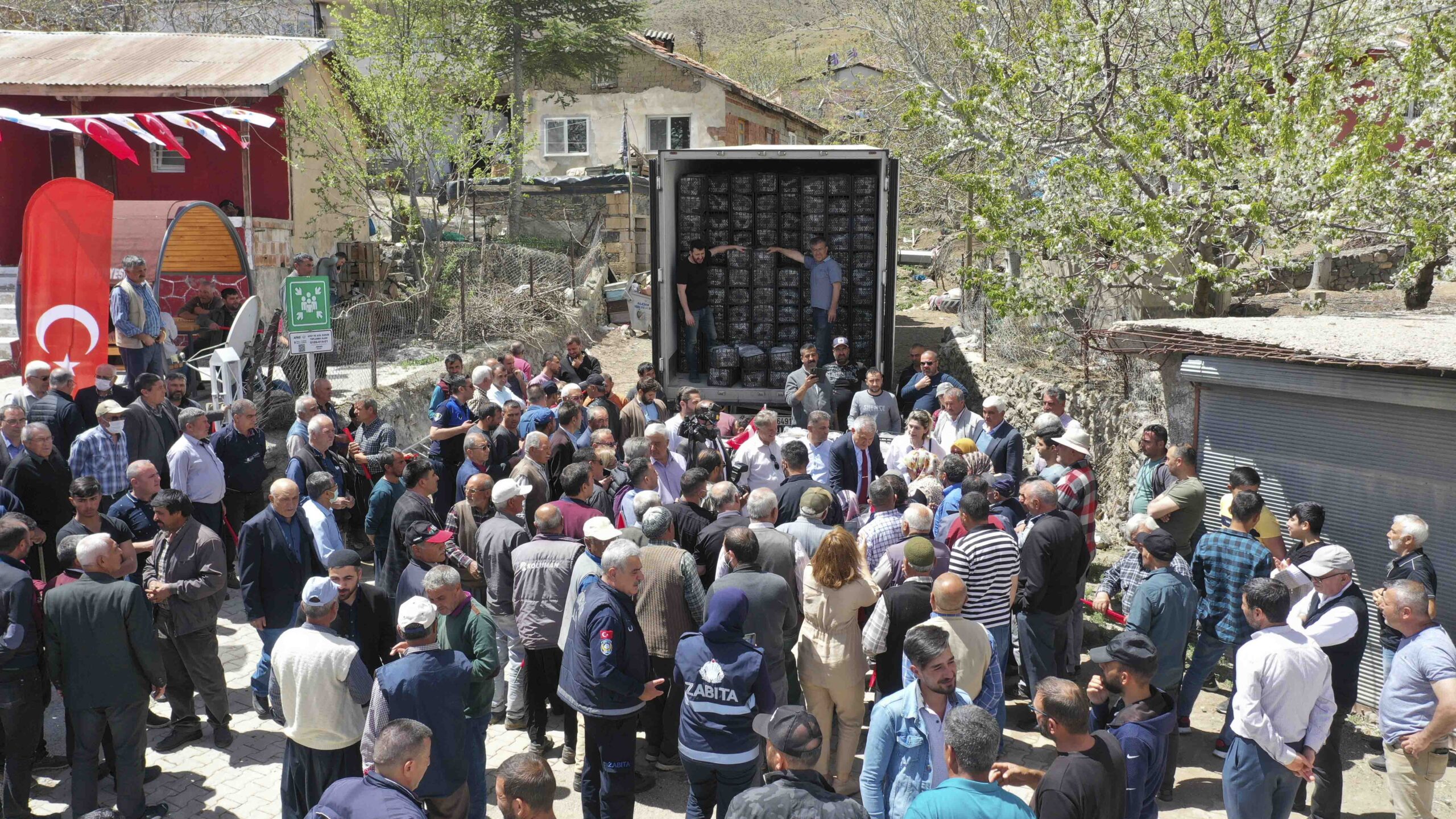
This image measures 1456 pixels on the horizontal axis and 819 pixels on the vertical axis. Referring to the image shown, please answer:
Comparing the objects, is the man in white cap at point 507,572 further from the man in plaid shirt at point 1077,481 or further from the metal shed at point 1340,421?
the metal shed at point 1340,421


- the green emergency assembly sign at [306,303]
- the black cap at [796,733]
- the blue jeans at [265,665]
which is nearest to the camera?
the black cap at [796,733]

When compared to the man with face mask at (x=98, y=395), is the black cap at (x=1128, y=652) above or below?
below

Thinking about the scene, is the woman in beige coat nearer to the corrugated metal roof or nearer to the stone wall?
the stone wall

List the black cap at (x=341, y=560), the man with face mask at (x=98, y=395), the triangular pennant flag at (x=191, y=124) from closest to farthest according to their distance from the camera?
1. the black cap at (x=341, y=560)
2. the man with face mask at (x=98, y=395)
3. the triangular pennant flag at (x=191, y=124)

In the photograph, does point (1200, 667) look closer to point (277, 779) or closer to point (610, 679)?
point (610, 679)

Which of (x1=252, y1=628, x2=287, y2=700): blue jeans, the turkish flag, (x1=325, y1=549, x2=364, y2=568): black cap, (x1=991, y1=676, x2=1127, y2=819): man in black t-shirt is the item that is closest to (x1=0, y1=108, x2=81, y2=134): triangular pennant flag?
the turkish flag

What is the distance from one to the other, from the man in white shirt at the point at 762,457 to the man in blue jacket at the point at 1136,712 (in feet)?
13.0

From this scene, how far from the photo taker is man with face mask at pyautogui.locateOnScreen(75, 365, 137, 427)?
863 centimetres

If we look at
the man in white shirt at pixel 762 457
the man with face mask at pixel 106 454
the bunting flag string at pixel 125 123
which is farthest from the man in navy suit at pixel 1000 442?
the bunting flag string at pixel 125 123

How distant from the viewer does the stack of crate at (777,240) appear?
12875 millimetres

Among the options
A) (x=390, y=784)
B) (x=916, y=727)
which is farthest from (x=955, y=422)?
(x=390, y=784)

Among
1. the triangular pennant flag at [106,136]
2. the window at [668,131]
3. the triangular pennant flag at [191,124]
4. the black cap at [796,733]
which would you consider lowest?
the black cap at [796,733]

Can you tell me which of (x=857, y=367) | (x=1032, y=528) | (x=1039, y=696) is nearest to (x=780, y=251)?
(x=857, y=367)

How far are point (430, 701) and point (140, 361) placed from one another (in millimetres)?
7493
